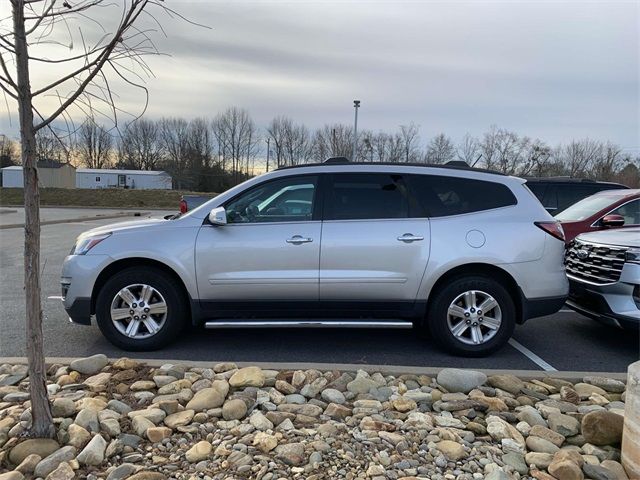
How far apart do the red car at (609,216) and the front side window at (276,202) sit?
14.1 ft

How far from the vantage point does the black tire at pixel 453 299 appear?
4621 mm

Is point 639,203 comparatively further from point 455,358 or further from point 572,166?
point 572,166

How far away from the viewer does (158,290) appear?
4625 millimetres

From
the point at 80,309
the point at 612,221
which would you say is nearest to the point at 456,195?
the point at 612,221

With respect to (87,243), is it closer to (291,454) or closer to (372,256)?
(372,256)

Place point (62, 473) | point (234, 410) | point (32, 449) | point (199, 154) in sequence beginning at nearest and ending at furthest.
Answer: point (62, 473) → point (32, 449) → point (234, 410) → point (199, 154)

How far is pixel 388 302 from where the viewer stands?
4699 mm

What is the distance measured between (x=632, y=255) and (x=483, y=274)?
1.47 m

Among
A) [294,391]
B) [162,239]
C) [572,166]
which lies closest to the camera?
[294,391]

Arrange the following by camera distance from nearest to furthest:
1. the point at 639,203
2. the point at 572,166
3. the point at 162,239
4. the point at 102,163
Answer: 1. the point at 162,239
2. the point at 639,203
3. the point at 572,166
4. the point at 102,163

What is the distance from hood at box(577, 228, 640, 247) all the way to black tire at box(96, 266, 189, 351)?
438cm

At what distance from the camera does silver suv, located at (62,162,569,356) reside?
4.63 meters

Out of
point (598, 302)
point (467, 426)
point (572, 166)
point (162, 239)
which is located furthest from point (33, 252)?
point (572, 166)

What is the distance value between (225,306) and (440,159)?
45.7 metres
